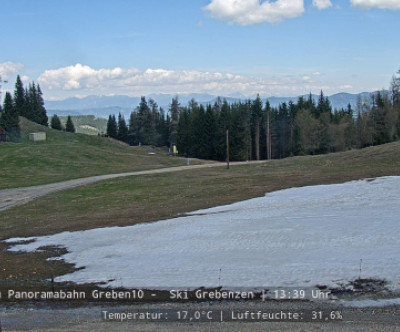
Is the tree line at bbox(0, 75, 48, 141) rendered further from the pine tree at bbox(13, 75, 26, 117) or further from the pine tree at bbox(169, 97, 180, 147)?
the pine tree at bbox(169, 97, 180, 147)

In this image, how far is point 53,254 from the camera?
17188 millimetres

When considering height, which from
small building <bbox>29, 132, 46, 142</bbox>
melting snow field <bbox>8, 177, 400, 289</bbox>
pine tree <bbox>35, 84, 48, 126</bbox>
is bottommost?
melting snow field <bbox>8, 177, 400, 289</bbox>

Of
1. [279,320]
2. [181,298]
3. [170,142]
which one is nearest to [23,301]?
[181,298]

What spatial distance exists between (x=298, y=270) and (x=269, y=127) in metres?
101

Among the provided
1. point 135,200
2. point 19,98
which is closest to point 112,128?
point 19,98

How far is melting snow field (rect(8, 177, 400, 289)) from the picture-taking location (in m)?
12.9

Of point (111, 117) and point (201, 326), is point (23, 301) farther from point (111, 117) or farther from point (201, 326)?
point (111, 117)

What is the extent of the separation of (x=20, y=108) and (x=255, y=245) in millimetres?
130053

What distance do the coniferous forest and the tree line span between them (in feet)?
140

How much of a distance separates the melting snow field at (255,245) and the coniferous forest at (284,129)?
7921cm

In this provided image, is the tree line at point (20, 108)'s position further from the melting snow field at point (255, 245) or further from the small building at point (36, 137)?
the melting snow field at point (255, 245)

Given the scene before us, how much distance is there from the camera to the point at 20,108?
131625mm

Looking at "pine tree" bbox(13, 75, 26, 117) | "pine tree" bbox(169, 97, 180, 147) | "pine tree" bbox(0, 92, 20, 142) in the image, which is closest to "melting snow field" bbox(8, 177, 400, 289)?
"pine tree" bbox(0, 92, 20, 142)

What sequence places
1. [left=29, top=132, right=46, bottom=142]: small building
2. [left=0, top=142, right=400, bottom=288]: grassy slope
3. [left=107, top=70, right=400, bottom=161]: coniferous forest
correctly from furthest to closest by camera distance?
[left=107, top=70, right=400, bottom=161]: coniferous forest → [left=29, top=132, right=46, bottom=142]: small building → [left=0, top=142, right=400, bottom=288]: grassy slope
